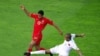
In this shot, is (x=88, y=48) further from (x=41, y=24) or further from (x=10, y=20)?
(x=10, y=20)

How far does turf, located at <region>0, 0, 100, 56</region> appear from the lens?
813 inches

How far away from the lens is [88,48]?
811 inches

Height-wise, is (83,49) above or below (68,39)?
below

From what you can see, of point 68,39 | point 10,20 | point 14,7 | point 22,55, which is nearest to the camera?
point 68,39

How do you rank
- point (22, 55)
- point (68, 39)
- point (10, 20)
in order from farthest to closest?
point (10, 20) → point (22, 55) → point (68, 39)

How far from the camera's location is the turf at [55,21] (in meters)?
20.7

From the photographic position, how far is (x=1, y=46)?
20.4m

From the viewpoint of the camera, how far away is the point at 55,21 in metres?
24.0

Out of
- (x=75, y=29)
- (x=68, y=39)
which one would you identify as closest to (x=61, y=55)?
(x=68, y=39)

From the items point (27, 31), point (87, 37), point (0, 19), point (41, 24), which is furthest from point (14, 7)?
point (41, 24)

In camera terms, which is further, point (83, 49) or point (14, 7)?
point (14, 7)

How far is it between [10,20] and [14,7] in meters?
2.26

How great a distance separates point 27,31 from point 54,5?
4660mm

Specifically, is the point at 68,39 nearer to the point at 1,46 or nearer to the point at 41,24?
the point at 41,24
